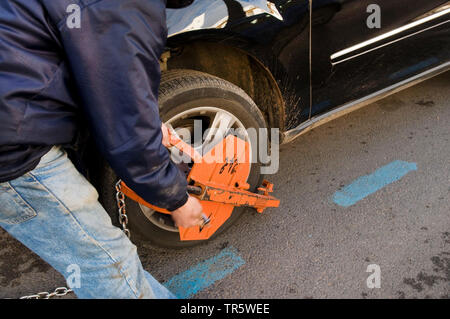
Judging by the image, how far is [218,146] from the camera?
1.87 meters

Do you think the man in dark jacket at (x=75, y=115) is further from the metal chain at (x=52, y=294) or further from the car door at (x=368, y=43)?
the car door at (x=368, y=43)

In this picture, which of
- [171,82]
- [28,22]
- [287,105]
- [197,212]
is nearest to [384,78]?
[287,105]

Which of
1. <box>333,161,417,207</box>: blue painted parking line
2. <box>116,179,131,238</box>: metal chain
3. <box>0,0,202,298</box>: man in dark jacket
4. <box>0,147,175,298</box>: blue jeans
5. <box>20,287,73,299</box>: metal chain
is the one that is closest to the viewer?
Result: <box>0,0,202,298</box>: man in dark jacket

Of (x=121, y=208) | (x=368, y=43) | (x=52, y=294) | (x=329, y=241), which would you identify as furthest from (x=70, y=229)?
(x=368, y=43)

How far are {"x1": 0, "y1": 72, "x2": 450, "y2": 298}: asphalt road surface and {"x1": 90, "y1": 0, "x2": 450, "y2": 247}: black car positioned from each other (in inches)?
7.8

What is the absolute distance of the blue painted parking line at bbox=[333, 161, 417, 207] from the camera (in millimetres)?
2412

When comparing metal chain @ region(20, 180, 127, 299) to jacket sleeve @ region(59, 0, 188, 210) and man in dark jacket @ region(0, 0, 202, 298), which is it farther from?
A: jacket sleeve @ region(59, 0, 188, 210)

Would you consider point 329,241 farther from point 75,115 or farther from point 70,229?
point 75,115

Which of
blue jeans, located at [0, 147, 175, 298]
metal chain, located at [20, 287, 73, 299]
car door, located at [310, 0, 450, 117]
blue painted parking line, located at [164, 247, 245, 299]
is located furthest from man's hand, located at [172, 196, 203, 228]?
car door, located at [310, 0, 450, 117]

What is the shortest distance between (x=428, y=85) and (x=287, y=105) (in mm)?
2090

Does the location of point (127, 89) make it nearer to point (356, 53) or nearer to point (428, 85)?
point (356, 53)

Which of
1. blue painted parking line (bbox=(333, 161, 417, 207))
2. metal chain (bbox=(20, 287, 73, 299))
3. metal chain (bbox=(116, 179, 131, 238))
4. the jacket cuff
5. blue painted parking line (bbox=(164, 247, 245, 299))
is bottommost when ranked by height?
blue painted parking line (bbox=(333, 161, 417, 207))

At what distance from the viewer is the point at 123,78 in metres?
1.02

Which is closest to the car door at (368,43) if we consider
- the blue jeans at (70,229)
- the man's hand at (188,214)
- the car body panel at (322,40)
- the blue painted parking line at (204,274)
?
the car body panel at (322,40)
